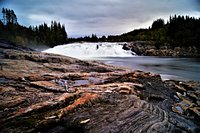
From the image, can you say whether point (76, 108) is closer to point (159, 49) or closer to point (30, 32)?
point (159, 49)

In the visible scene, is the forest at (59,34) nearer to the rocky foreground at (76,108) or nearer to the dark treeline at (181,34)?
the dark treeline at (181,34)

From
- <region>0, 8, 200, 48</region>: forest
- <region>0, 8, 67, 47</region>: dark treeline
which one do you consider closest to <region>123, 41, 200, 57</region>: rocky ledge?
<region>0, 8, 200, 48</region>: forest

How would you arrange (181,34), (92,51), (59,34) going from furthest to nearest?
(59,34), (181,34), (92,51)

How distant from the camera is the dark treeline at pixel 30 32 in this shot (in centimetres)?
6231

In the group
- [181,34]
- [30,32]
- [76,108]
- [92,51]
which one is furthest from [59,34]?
[76,108]

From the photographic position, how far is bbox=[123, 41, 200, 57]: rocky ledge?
57375 mm

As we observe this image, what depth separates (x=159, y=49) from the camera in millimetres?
60500

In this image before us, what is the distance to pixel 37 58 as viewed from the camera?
400 inches

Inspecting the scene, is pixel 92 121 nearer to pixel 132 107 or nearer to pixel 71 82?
pixel 132 107

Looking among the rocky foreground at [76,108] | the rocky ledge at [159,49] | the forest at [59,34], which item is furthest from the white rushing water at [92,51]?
the rocky foreground at [76,108]

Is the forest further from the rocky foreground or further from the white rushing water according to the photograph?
the rocky foreground

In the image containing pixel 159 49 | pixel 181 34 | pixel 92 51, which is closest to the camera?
pixel 92 51

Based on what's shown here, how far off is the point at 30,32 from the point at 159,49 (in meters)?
54.2

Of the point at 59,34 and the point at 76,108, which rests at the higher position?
the point at 59,34
